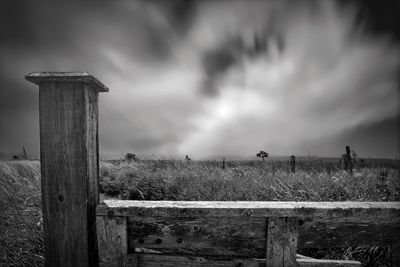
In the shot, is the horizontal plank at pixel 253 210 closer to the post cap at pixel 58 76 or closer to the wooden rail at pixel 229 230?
the wooden rail at pixel 229 230

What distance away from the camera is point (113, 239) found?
5.57 ft

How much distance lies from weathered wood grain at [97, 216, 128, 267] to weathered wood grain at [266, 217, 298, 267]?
100 cm

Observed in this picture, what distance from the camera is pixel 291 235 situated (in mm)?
1648

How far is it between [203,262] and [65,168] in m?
1.20

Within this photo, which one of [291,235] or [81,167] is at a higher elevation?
[81,167]

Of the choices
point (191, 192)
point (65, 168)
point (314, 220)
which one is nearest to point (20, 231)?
point (65, 168)

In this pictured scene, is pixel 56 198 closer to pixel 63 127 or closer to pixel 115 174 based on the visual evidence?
pixel 63 127

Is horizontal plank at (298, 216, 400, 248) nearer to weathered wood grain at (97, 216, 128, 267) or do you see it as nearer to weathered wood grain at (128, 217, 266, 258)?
weathered wood grain at (128, 217, 266, 258)

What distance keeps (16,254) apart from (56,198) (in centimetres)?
175

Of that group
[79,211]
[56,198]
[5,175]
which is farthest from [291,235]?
[5,175]

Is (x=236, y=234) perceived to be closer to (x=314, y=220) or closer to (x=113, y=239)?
(x=314, y=220)

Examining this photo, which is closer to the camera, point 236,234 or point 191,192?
point 236,234

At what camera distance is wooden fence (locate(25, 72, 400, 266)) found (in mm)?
1681

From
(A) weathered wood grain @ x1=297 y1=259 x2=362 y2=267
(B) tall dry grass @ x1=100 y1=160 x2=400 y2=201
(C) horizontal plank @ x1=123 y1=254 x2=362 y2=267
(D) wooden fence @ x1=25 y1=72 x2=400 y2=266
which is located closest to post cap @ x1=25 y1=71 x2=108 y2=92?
(D) wooden fence @ x1=25 y1=72 x2=400 y2=266
